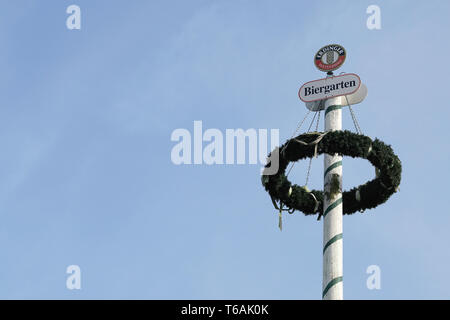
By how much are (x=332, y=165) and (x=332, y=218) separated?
6.47 feet

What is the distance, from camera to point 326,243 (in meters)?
25.4

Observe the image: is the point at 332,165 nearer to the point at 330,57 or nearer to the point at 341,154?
the point at 341,154

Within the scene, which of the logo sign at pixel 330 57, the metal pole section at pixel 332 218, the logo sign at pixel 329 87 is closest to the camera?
the metal pole section at pixel 332 218

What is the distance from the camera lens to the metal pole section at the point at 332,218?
24688 millimetres

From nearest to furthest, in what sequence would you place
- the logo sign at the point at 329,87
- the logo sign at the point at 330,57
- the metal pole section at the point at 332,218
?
1. the metal pole section at the point at 332,218
2. the logo sign at the point at 329,87
3. the logo sign at the point at 330,57

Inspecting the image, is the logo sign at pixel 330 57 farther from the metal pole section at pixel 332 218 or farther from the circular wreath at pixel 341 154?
the circular wreath at pixel 341 154

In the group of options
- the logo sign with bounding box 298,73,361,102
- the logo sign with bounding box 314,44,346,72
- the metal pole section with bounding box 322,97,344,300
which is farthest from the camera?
the logo sign with bounding box 314,44,346,72

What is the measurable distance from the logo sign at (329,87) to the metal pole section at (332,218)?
0.99 feet

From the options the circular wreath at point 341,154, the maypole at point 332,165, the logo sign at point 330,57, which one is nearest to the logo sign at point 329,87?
the maypole at point 332,165

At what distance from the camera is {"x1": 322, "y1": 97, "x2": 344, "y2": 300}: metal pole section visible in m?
24.7

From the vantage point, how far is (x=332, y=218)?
25.8 m

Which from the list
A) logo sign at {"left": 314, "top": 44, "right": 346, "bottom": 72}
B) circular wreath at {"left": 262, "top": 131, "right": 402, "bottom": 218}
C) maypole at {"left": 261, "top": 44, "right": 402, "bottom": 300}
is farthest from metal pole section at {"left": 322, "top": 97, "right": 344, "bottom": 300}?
logo sign at {"left": 314, "top": 44, "right": 346, "bottom": 72}

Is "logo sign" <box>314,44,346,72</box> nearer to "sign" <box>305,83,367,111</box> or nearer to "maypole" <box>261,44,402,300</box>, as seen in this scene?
"maypole" <box>261,44,402,300</box>
